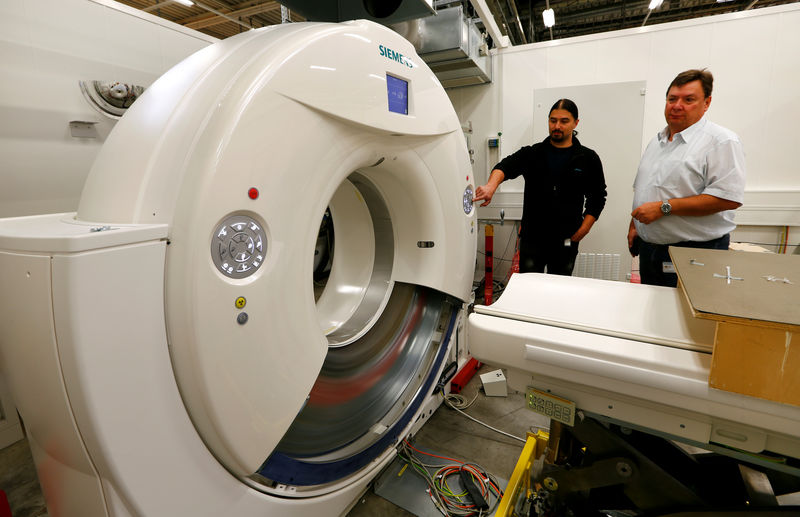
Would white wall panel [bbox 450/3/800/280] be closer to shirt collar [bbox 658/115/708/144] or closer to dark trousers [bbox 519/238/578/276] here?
dark trousers [bbox 519/238/578/276]

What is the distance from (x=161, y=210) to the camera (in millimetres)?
645

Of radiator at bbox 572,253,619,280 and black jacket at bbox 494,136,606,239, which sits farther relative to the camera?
radiator at bbox 572,253,619,280

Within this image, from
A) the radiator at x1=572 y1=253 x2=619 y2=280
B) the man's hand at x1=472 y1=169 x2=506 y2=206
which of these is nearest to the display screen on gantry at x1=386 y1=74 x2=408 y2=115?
the man's hand at x1=472 y1=169 x2=506 y2=206

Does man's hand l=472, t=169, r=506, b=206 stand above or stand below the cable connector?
above

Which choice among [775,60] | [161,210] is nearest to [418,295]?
[161,210]

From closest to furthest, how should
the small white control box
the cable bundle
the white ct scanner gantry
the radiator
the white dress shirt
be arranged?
the white ct scanner gantry
the cable bundle
the white dress shirt
the small white control box
the radiator

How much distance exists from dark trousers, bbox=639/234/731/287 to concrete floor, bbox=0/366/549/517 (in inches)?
34.7

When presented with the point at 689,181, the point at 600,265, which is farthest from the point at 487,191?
the point at 600,265

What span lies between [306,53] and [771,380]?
0.99 m

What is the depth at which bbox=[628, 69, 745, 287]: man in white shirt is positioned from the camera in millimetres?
1607

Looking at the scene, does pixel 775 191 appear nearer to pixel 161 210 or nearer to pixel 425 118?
pixel 425 118

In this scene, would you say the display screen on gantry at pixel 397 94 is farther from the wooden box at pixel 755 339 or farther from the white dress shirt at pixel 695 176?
the white dress shirt at pixel 695 176

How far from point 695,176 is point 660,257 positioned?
387 millimetres

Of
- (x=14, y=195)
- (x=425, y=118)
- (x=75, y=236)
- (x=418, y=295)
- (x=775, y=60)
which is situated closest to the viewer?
(x=75, y=236)
